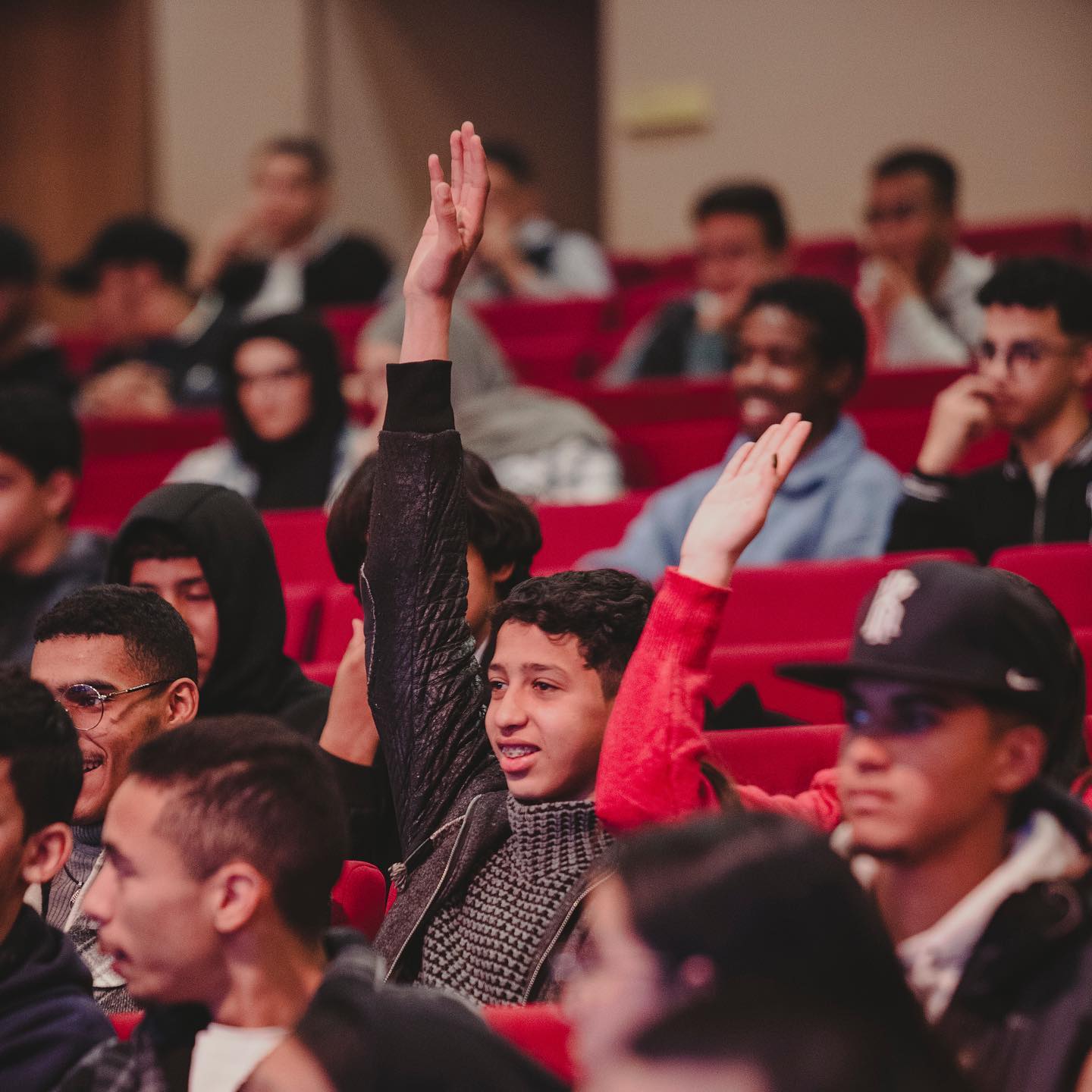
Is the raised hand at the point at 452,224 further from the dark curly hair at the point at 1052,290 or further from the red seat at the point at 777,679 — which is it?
the dark curly hair at the point at 1052,290

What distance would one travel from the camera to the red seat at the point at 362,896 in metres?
1.47

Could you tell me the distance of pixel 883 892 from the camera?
1.12m

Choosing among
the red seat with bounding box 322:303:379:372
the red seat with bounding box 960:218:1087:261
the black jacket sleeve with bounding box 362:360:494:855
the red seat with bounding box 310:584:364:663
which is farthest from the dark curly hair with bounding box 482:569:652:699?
the red seat with bounding box 960:218:1087:261

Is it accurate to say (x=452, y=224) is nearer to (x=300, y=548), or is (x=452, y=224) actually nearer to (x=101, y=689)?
(x=101, y=689)

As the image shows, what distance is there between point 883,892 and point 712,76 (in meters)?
4.63

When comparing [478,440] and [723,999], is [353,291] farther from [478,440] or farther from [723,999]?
[723,999]

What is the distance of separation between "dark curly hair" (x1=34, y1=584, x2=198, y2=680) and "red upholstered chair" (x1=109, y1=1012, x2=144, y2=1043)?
449 mm

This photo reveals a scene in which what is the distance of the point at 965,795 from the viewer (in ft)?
3.54

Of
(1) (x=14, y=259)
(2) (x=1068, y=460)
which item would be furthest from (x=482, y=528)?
(1) (x=14, y=259)

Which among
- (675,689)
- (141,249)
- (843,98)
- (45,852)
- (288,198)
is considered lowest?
(45,852)

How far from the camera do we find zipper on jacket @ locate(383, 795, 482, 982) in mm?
1404

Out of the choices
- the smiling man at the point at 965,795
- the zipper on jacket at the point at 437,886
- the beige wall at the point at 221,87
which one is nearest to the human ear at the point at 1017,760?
the smiling man at the point at 965,795

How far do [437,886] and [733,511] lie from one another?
40 centimetres

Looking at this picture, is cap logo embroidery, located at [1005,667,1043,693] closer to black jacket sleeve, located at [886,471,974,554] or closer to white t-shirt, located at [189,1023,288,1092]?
white t-shirt, located at [189,1023,288,1092]
